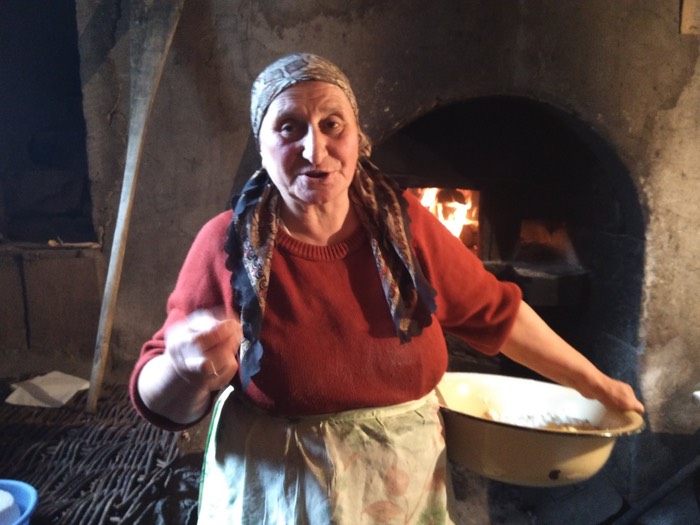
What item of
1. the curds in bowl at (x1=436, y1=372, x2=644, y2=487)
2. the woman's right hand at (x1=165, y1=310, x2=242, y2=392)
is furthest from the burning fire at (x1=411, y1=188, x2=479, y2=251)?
the woman's right hand at (x1=165, y1=310, x2=242, y2=392)

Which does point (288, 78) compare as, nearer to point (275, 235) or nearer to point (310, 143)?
point (310, 143)

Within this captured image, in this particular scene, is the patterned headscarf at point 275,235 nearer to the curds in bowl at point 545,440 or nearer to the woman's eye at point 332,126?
the woman's eye at point 332,126

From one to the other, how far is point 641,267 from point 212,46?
1514mm

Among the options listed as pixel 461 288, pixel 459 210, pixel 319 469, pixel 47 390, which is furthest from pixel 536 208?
pixel 47 390

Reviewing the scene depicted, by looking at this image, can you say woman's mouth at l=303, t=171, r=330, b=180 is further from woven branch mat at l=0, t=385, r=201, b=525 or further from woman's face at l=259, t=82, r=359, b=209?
woven branch mat at l=0, t=385, r=201, b=525

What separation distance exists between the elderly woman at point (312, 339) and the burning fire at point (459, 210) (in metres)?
1.32

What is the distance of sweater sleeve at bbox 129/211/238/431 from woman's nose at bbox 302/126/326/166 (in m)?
0.19

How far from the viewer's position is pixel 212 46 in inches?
62.5

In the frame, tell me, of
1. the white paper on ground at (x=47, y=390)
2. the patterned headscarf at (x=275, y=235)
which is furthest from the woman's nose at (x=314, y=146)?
the white paper on ground at (x=47, y=390)

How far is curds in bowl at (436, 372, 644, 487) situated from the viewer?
91 centimetres

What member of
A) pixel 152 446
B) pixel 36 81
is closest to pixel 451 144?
pixel 152 446

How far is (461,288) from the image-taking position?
37.0 inches

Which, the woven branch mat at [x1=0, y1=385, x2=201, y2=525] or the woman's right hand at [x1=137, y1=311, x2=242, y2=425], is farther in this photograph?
the woven branch mat at [x1=0, y1=385, x2=201, y2=525]

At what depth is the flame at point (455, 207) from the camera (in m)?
2.19
